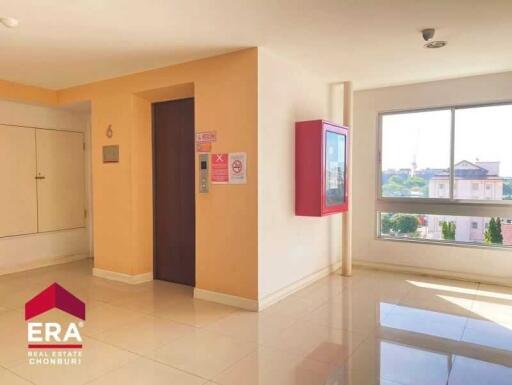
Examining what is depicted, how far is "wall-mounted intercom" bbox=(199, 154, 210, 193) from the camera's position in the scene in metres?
4.00

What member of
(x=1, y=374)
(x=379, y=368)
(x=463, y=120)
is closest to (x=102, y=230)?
(x=1, y=374)

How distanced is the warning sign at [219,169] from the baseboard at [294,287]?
1252 millimetres

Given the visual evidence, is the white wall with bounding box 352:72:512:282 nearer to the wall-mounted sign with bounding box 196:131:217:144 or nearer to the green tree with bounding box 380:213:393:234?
the green tree with bounding box 380:213:393:234

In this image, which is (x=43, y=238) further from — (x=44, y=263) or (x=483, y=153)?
(x=483, y=153)

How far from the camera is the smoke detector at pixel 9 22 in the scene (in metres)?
2.96

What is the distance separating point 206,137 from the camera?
13.1ft

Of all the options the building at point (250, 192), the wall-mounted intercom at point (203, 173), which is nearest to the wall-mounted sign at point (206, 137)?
the building at point (250, 192)

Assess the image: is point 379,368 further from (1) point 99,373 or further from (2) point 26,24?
(2) point 26,24

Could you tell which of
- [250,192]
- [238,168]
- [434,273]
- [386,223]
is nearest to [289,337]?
[250,192]

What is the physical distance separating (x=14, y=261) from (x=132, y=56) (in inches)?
133

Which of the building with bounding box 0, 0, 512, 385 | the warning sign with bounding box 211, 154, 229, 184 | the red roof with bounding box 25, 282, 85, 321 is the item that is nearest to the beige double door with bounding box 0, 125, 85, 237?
the building with bounding box 0, 0, 512, 385

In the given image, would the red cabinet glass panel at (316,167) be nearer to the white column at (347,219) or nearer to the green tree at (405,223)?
the white column at (347,219)

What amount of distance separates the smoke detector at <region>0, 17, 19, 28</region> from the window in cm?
440

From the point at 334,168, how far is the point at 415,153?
4.87ft
